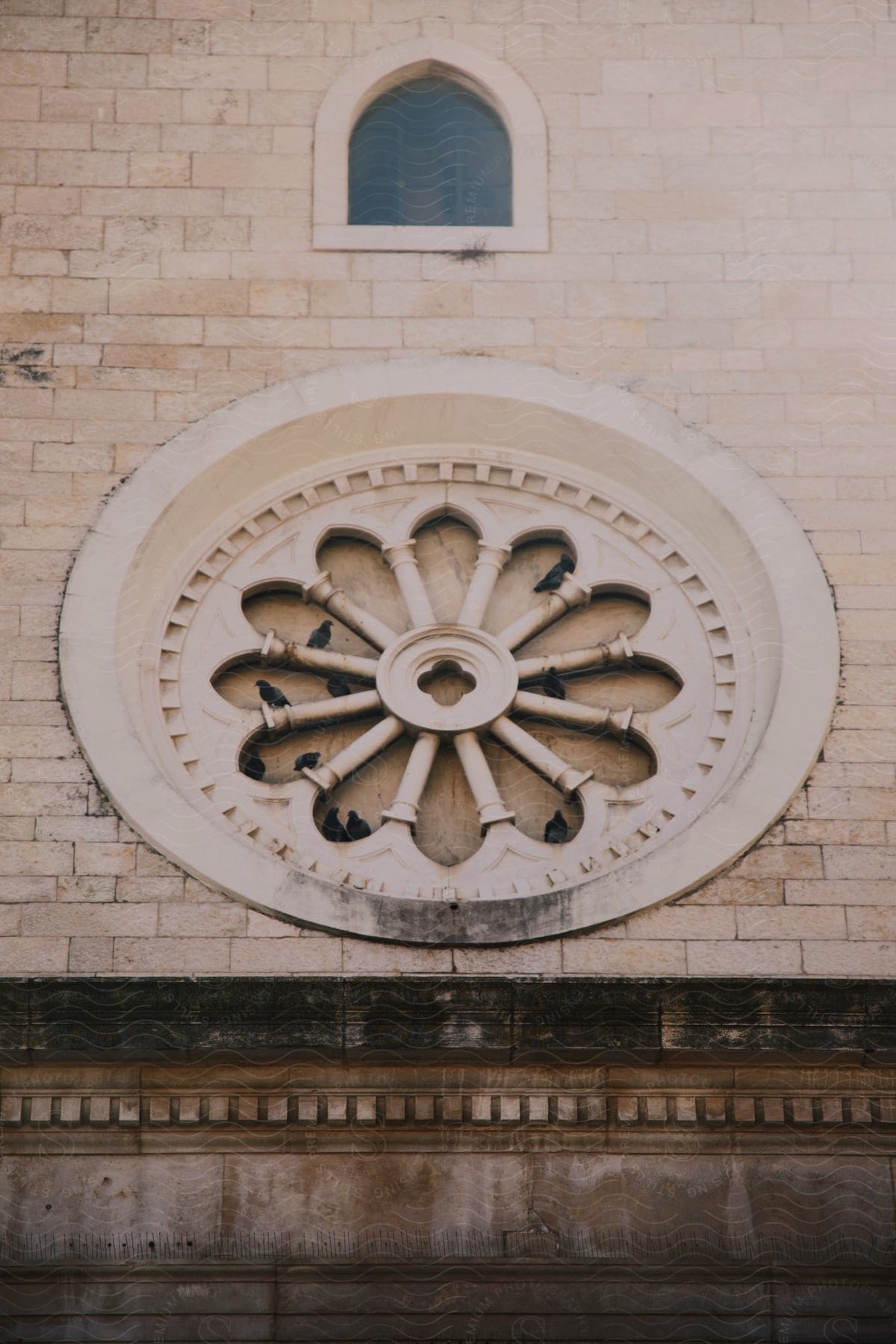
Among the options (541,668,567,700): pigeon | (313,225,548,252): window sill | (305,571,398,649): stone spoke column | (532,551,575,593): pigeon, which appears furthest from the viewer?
(313,225,548,252): window sill

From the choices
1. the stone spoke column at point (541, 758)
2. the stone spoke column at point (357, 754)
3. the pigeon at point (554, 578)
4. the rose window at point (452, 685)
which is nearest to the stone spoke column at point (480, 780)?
the rose window at point (452, 685)

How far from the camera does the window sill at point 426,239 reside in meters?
12.8

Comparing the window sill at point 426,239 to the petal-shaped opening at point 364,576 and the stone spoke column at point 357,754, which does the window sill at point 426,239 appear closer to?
the petal-shaped opening at point 364,576

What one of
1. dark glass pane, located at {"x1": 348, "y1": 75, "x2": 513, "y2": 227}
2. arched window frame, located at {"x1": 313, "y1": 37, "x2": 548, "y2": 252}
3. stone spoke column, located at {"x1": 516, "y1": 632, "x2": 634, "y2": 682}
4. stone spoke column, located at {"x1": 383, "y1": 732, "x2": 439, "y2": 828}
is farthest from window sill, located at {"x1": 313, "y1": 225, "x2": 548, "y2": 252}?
stone spoke column, located at {"x1": 383, "y1": 732, "x2": 439, "y2": 828}

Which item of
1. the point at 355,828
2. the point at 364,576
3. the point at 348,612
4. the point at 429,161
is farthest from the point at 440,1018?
the point at 429,161

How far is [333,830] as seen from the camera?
11.5 metres

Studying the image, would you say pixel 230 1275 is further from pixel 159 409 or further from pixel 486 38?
pixel 486 38

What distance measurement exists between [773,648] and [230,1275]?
405 cm

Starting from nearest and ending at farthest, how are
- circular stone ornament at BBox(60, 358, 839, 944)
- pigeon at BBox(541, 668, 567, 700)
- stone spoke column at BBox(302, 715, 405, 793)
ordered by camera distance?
circular stone ornament at BBox(60, 358, 839, 944) → stone spoke column at BBox(302, 715, 405, 793) → pigeon at BBox(541, 668, 567, 700)

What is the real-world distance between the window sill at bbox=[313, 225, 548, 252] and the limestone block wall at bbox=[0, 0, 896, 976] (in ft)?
0.25

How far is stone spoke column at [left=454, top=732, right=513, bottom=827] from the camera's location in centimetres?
1145

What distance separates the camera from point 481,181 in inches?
519

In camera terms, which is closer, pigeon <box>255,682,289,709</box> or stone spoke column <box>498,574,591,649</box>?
pigeon <box>255,682,289,709</box>

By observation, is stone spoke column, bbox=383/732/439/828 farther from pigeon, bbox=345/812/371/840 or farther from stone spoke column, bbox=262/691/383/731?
stone spoke column, bbox=262/691/383/731
